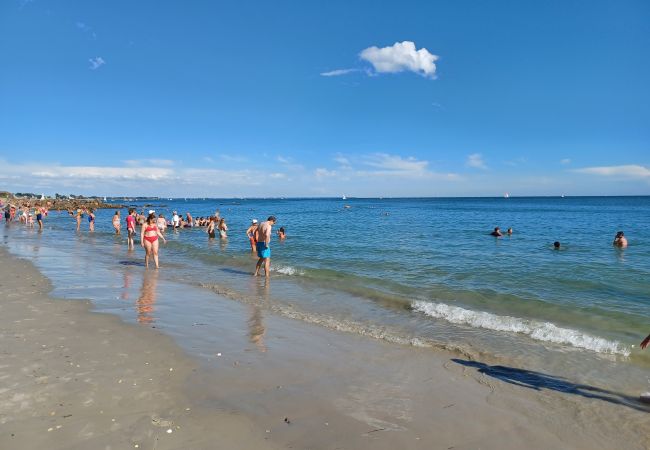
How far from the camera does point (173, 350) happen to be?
601 centimetres

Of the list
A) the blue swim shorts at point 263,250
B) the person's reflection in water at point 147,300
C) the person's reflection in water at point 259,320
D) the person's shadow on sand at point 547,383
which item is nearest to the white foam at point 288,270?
the blue swim shorts at point 263,250

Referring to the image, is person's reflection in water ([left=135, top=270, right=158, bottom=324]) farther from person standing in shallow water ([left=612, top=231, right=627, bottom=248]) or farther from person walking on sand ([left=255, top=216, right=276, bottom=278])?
person standing in shallow water ([left=612, top=231, right=627, bottom=248])

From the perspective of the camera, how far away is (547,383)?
5.57 m

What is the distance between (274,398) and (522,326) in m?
5.68

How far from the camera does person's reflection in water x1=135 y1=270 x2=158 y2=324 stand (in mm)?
7758

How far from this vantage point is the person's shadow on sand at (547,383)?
5.13 m

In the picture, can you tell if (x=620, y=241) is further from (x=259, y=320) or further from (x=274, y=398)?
(x=274, y=398)

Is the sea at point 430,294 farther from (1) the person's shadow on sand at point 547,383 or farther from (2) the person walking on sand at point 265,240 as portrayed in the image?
(2) the person walking on sand at point 265,240

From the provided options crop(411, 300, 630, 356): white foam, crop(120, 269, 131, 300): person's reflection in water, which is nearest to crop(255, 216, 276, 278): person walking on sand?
crop(120, 269, 131, 300): person's reflection in water

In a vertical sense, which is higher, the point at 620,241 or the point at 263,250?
the point at 263,250

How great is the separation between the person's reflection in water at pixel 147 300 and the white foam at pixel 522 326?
18.8 feet

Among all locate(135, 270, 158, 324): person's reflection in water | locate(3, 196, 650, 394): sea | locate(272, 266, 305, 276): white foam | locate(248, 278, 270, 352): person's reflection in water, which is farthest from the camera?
locate(272, 266, 305, 276): white foam

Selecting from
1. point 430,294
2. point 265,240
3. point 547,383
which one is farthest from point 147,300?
point 547,383

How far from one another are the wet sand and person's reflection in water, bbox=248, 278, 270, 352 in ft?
0.32
